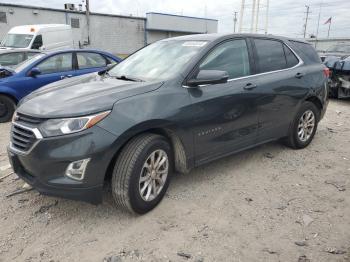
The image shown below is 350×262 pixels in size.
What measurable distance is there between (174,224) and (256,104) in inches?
72.9

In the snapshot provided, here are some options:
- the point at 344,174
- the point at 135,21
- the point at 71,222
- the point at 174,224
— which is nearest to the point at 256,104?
the point at 344,174

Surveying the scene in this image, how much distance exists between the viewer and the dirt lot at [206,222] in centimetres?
282

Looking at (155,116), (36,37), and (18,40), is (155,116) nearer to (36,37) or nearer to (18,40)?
(36,37)

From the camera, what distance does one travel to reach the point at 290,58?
16.1 ft

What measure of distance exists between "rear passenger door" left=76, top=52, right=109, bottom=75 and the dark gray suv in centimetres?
356

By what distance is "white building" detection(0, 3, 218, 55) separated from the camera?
23.0 metres

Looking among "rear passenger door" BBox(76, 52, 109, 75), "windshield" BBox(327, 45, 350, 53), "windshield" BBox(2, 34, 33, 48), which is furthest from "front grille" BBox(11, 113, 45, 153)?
"windshield" BBox(2, 34, 33, 48)

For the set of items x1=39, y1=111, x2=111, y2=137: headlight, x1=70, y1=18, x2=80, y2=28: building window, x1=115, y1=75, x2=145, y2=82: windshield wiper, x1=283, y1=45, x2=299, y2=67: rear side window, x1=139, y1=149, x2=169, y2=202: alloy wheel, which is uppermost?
x1=70, y1=18, x2=80, y2=28: building window

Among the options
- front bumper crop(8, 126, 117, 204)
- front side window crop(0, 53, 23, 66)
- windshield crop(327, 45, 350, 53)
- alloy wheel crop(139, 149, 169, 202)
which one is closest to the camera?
front bumper crop(8, 126, 117, 204)

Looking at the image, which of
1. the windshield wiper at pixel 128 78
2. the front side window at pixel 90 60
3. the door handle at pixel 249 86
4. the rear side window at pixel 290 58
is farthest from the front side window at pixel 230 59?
the front side window at pixel 90 60

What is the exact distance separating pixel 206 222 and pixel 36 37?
43.5ft

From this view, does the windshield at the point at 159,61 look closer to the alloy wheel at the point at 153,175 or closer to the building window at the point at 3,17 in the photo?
the alloy wheel at the point at 153,175

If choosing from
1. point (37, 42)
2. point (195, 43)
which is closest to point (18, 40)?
point (37, 42)

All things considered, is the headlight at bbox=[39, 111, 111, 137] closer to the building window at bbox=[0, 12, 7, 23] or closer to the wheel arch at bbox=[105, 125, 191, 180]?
the wheel arch at bbox=[105, 125, 191, 180]
